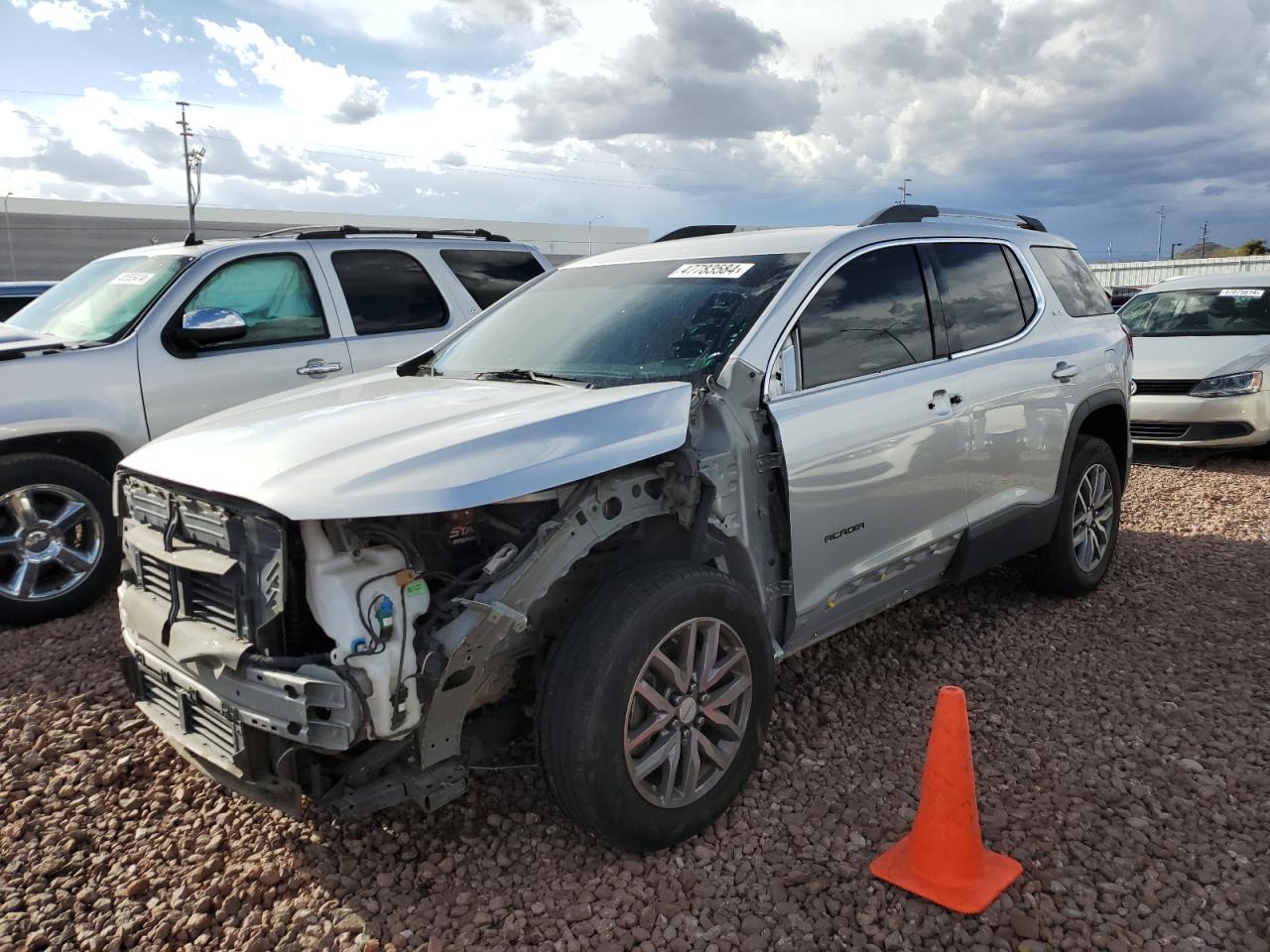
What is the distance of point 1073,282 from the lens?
536 centimetres

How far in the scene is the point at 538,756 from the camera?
2.87 meters

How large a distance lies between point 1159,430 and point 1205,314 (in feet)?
5.78

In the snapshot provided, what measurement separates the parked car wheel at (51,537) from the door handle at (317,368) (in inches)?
48.3

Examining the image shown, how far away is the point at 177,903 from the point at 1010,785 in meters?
2.75

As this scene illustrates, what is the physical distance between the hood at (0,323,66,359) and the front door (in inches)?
17.6

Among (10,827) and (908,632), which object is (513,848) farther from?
(908,632)

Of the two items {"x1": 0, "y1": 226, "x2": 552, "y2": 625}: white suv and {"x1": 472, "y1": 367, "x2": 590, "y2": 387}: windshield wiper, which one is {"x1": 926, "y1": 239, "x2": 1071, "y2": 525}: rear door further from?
{"x1": 0, "y1": 226, "x2": 552, "y2": 625}: white suv

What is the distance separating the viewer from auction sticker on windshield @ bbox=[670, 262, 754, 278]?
3836 millimetres

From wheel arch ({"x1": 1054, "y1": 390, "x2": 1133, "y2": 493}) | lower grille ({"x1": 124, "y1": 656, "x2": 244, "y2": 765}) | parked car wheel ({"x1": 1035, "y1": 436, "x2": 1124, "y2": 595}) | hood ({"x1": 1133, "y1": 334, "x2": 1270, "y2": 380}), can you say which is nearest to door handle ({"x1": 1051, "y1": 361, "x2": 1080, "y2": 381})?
wheel arch ({"x1": 1054, "y1": 390, "x2": 1133, "y2": 493})

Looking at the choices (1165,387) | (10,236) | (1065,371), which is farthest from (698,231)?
(10,236)

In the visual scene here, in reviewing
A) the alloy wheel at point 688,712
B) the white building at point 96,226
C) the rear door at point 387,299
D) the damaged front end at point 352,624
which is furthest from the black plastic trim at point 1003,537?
the white building at point 96,226

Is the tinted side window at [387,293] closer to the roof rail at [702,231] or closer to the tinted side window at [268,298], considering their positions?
the tinted side window at [268,298]

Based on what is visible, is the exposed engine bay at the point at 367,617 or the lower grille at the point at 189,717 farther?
the lower grille at the point at 189,717

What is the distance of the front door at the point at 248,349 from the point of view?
5441 millimetres
